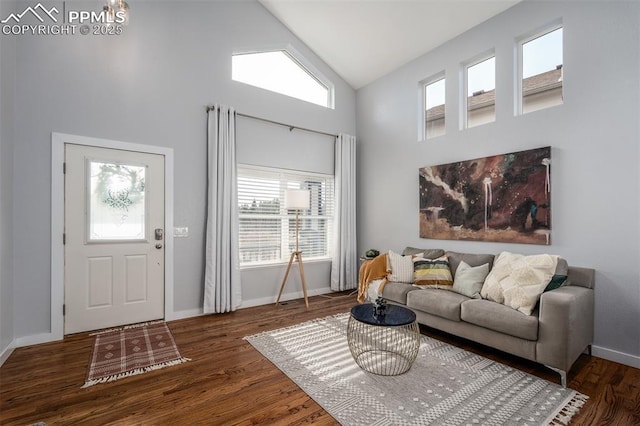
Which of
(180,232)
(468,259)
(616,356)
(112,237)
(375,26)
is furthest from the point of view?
(375,26)

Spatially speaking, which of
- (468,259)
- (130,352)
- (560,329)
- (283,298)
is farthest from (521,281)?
(130,352)

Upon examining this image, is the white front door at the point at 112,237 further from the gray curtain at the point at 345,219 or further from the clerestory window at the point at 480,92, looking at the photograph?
the clerestory window at the point at 480,92

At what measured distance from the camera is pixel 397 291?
360 centimetres

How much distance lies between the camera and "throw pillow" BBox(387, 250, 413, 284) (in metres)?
3.78

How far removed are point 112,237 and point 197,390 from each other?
2147mm

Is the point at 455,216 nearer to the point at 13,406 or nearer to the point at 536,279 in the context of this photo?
the point at 536,279

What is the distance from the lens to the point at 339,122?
5359mm

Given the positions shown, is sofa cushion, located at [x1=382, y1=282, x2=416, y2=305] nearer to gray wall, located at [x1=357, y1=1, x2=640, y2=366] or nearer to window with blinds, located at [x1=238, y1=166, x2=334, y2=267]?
gray wall, located at [x1=357, y1=1, x2=640, y2=366]

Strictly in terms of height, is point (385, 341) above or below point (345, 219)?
Result: below

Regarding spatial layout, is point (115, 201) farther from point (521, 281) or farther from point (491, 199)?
point (491, 199)

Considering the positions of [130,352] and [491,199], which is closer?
Answer: [130,352]

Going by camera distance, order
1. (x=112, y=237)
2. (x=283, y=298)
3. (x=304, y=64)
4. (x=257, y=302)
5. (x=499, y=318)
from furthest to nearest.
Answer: (x=304, y=64) < (x=283, y=298) < (x=257, y=302) < (x=112, y=237) < (x=499, y=318)

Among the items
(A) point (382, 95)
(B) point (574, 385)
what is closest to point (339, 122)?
(A) point (382, 95)

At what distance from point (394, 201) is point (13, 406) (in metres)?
4.56
